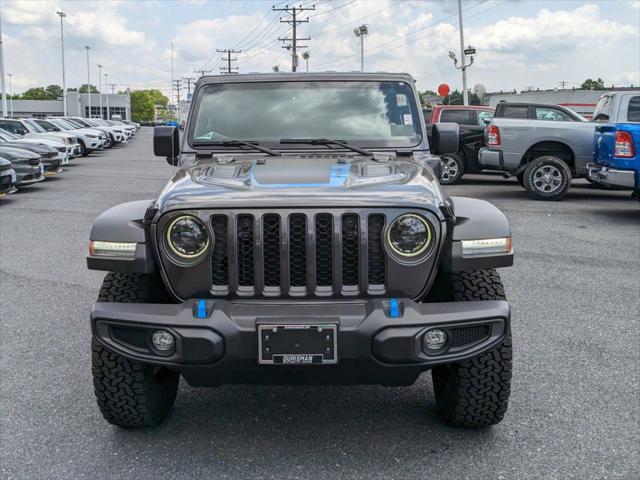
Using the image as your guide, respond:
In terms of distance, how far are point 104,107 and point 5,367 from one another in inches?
5300

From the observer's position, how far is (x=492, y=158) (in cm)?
1402

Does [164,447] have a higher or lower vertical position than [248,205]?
lower

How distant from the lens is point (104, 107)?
13162 centimetres

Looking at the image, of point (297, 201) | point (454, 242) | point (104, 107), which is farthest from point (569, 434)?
point (104, 107)

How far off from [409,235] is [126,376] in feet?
4.92

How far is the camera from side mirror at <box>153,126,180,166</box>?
4844 mm

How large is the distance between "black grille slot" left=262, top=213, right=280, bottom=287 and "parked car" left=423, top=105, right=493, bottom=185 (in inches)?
519

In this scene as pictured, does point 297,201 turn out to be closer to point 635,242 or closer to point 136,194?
point 635,242

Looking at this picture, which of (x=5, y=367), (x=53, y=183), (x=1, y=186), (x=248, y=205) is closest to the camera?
(x=248, y=205)

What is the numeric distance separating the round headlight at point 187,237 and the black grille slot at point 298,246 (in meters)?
0.38

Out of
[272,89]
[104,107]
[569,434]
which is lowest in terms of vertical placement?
[569,434]

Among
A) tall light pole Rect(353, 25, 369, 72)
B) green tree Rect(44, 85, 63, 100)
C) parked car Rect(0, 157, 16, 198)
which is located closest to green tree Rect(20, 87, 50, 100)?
green tree Rect(44, 85, 63, 100)

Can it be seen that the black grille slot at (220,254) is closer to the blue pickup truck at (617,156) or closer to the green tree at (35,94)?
the blue pickup truck at (617,156)

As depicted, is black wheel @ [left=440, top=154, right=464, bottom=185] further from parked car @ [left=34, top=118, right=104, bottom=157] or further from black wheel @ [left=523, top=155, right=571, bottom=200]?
parked car @ [left=34, top=118, right=104, bottom=157]
